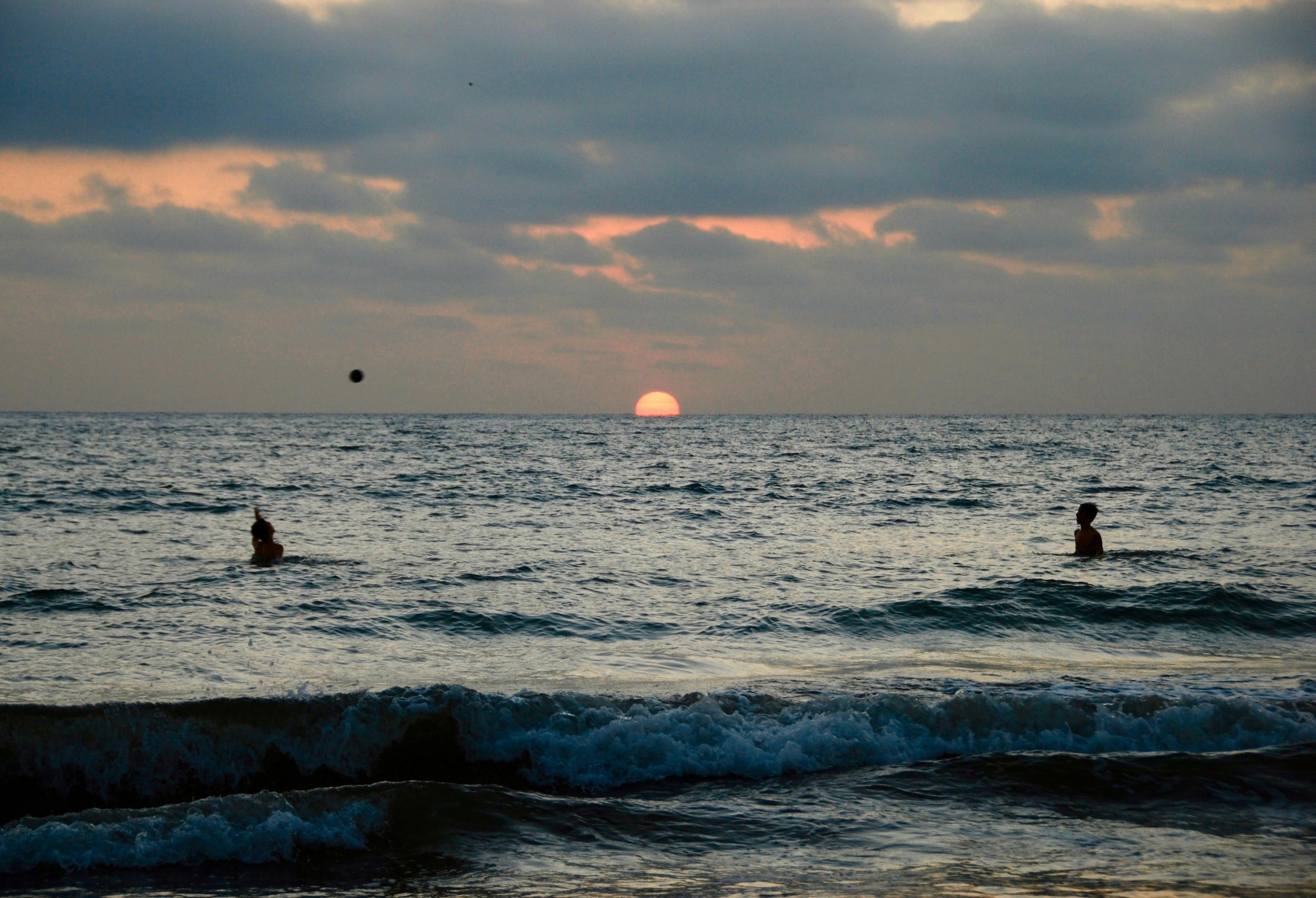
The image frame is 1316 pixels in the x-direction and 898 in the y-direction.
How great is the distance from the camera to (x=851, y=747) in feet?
27.3

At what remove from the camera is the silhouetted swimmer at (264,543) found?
1766cm

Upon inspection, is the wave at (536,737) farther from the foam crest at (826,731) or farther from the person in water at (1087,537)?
the person in water at (1087,537)

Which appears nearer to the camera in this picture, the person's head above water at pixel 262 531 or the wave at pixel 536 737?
the wave at pixel 536 737

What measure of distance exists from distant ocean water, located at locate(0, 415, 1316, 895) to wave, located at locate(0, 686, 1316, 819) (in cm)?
3

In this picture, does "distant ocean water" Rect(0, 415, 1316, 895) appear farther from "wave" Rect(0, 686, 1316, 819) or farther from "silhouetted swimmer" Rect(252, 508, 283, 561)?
"silhouetted swimmer" Rect(252, 508, 283, 561)

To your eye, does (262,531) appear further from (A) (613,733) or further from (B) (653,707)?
(A) (613,733)

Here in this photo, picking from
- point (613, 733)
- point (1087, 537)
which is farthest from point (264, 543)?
point (1087, 537)

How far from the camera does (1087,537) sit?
1898cm

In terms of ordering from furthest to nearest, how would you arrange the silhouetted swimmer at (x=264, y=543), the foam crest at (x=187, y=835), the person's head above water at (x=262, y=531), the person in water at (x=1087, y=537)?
the person in water at (x=1087, y=537) → the person's head above water at (x=262, y=531) → the silhouetted swimmer at (x=264, y=543) → the foam crest at (x=187, y=835)

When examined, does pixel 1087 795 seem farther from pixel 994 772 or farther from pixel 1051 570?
pixel 1051 570

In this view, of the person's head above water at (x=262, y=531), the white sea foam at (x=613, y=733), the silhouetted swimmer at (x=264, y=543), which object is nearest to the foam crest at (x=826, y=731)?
the white sea foam at (x=613, y=733)

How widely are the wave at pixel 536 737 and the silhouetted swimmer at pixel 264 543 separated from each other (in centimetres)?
958

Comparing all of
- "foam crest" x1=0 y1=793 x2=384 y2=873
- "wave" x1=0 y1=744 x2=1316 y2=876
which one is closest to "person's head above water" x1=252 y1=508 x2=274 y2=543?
"wave" x1=0 y1=744 x2=1316 y2=876

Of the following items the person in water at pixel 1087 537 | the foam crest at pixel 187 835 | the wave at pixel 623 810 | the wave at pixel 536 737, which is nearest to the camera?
the foam crest at pixel 187 835
